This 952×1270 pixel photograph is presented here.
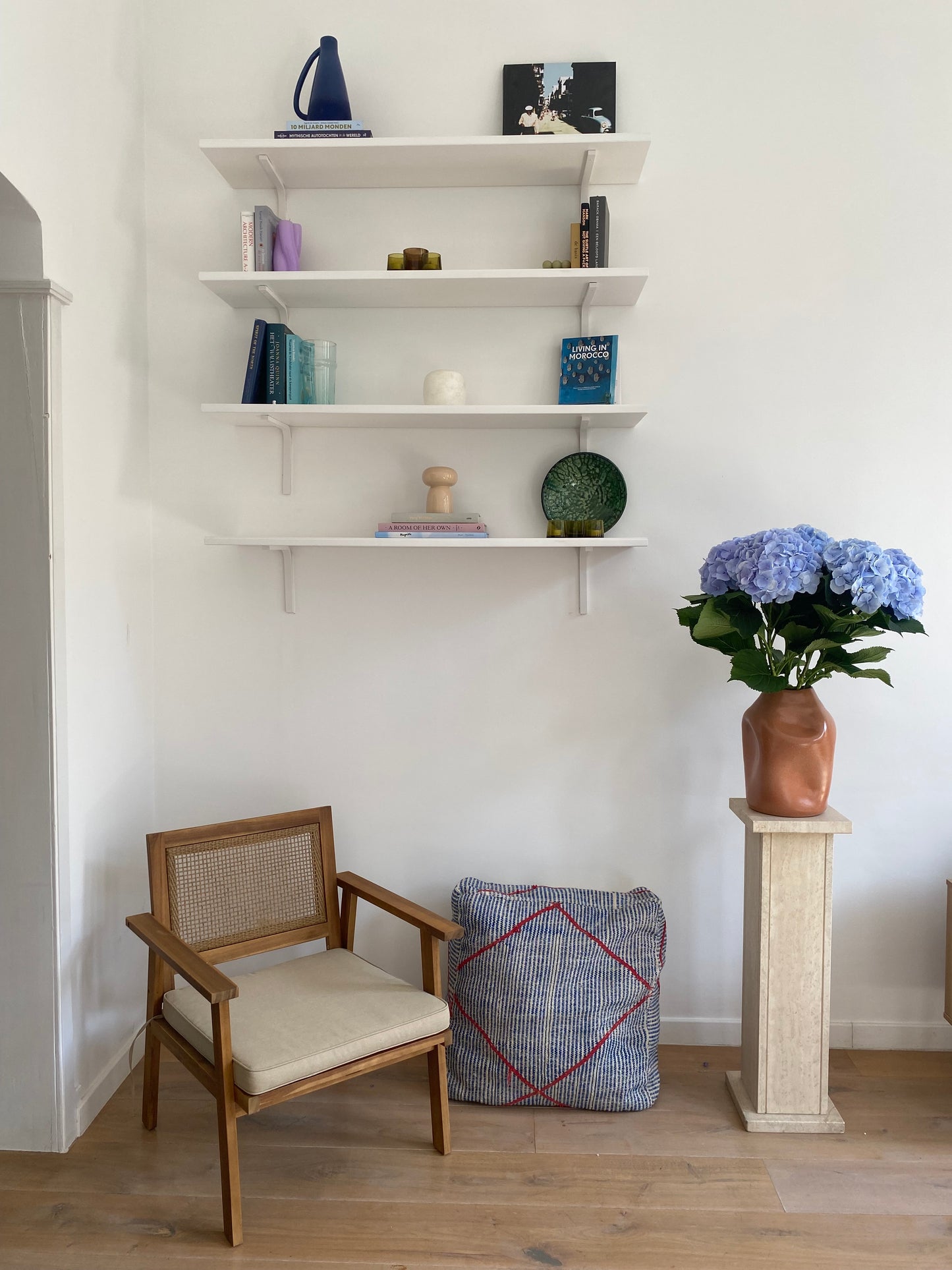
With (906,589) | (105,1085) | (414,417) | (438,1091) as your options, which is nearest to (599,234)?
(414,417)

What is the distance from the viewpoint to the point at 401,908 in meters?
2.16

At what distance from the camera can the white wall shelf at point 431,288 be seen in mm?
2242

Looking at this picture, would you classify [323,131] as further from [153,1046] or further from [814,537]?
[153,1046]

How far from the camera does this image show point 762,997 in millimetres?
2156

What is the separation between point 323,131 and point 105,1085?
2.43 metres

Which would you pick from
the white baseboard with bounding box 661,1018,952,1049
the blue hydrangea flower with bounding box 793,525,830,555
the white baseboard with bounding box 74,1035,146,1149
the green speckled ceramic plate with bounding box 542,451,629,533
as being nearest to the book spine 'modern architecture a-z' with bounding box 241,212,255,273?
the green speckled ceramic plate with bounding box 542,451,629,533

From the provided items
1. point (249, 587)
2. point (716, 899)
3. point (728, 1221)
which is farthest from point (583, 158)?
point (728, 1221)

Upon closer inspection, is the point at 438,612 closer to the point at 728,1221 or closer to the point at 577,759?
the point at 577,759

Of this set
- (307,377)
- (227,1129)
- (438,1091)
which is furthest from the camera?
(307,377)

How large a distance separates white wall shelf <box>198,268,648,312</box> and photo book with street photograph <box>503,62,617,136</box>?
0.43 metres

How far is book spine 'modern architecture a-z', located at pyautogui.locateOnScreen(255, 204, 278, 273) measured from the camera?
7.59 ft

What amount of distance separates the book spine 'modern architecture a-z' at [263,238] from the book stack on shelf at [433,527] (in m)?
0.72

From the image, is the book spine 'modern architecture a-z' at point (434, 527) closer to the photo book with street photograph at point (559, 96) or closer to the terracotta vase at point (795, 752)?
the terracotta vase at point (795, 752)

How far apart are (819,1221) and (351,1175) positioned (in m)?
0.98
